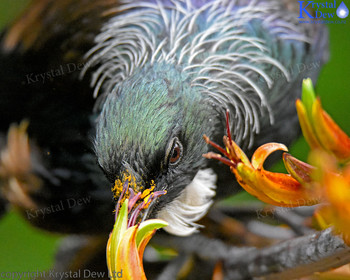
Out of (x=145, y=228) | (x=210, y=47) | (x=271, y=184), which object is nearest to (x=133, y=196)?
(x=145, y=228)

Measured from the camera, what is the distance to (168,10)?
2.40ft

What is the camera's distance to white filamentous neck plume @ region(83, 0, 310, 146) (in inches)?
27.1

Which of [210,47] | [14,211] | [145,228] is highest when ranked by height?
[210,47]

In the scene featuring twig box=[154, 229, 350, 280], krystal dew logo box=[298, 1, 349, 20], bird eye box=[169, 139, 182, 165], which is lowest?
twig box=[154, 229, 350, 280]

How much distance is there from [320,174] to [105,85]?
45 cm

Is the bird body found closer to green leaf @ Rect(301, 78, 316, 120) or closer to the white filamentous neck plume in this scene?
the white filamentous neck plume

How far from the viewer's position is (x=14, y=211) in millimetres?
855

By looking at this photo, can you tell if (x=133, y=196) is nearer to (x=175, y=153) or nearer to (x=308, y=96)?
(x=175, y=153)

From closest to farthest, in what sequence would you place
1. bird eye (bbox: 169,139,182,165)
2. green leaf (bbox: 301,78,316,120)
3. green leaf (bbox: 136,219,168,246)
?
green leaf (bbox: 301,78,316,120)
green leaf (bbox: 136,219,168,246)
bird eye (bbox: 169,139,182,165)

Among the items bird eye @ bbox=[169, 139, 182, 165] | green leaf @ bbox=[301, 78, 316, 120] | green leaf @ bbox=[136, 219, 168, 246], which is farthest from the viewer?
bird eye @ bbox=[169, 139, 182, 165]

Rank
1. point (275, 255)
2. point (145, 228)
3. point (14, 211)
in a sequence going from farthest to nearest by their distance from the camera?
point (14, 211)
point (275, 255)
point (145, 228)

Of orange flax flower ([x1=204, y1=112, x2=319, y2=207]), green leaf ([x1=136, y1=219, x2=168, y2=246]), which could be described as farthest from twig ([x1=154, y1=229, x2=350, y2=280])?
green leaf ([x1=136, y1=219, x2=168, y2=246])

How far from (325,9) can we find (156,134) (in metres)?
0.35

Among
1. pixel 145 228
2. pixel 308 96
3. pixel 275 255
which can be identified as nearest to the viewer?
pixel 308 96
